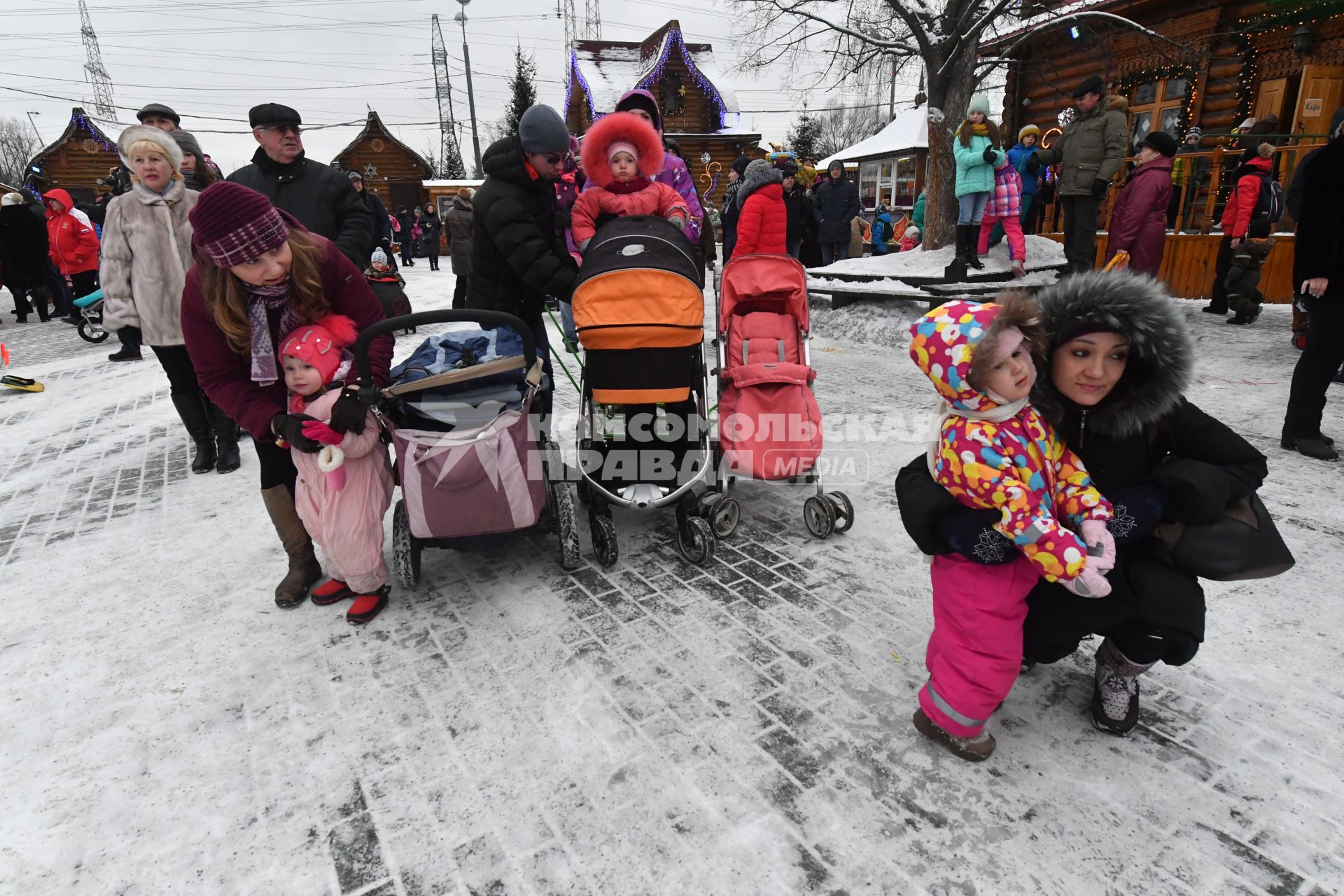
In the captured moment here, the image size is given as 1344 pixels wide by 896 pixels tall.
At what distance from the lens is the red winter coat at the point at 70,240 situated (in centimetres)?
947

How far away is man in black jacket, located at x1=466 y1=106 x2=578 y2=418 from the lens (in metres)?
3.21

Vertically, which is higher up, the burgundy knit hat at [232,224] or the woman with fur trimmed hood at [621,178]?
the woman with fur trimmed hood at [621,178]

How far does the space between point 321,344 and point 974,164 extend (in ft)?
24.1

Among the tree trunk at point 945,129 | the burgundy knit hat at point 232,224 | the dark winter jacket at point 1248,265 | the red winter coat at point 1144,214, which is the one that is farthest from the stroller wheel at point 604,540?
the tree trunk at point 945,129

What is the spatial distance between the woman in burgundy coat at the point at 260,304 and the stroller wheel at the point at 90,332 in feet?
29.7

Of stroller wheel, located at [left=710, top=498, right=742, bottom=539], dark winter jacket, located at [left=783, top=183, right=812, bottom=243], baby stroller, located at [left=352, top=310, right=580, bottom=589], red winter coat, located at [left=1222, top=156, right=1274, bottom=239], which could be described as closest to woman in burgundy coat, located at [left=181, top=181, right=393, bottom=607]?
baby stroller, located at [left=352, top=310, right=580, bottom=589]

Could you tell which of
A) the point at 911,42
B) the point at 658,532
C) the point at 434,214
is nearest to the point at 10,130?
the point at 434,214

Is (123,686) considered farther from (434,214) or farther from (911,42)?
(434,214)

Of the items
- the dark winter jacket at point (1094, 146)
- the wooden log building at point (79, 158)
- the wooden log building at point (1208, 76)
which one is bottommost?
the dark winter jacket at point (1094, 146)

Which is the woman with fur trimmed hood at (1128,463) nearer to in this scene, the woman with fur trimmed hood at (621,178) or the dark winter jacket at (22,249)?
the woman with fur trimmed hood at (621,178)

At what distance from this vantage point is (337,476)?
2.67 m

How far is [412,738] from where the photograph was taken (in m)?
2.19

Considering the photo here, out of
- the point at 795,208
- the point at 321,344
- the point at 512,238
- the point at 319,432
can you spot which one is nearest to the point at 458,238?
the point at 795,208

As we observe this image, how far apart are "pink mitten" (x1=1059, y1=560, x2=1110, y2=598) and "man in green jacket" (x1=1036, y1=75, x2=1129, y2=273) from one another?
640cm
